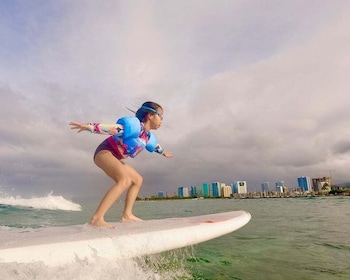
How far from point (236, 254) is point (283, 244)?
1.14 meters

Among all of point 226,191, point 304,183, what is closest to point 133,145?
point 226,191

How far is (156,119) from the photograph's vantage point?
4043 mm

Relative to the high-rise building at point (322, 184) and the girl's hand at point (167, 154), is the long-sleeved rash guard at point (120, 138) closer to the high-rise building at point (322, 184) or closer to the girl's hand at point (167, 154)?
the girl's hand at point (167, 154)

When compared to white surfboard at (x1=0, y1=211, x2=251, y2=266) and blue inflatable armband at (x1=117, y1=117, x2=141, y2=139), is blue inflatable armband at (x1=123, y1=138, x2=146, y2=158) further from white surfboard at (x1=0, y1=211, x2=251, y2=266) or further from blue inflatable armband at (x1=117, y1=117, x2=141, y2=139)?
white surfboard at (x1=0, y1=211, x2=251, y2=266)

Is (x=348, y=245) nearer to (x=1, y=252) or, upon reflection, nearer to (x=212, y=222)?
(x=212, y=222)

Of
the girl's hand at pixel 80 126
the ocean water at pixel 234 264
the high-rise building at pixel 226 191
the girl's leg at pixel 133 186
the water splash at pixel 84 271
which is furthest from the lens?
the high-rise building at pixel 226 191

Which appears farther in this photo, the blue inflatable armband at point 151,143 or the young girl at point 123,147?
the blue inflatable armband at point 151,143

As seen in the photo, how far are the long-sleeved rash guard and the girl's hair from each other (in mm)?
141

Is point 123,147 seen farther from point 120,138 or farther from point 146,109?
point 146,109

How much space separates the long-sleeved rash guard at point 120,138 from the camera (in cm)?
324

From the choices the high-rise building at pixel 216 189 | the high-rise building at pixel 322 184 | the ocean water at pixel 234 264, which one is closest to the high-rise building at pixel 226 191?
the high-rise building at pixel 216 189

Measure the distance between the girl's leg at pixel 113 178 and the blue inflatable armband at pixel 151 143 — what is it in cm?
76

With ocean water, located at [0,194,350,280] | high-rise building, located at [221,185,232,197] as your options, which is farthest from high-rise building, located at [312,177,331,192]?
ocean water, located at [0,194,350,280]

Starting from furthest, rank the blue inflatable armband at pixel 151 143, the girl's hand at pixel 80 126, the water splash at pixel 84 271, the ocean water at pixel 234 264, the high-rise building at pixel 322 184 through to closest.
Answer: the high-rise building at pixel 322 184, the blue inflatable armband at pixel 151 143, the girl's hand at pixel 80 126, the ocean water at pixel 234 264, the water splash at pixel 84 271
